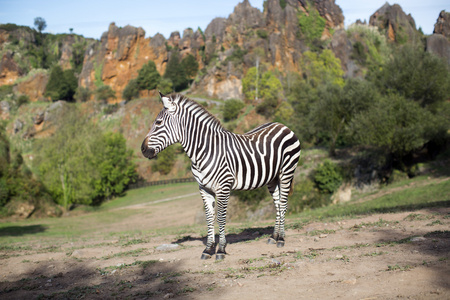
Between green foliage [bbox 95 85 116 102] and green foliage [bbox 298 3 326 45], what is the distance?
169ft

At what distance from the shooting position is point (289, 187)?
894cm

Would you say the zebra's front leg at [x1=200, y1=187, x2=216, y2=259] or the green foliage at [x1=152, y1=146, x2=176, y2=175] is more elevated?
the zebra's front leg at [x1=200, y1=187, x2=216, y2=259]

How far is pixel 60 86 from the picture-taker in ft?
317

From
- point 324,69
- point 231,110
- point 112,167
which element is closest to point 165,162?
point 112,167

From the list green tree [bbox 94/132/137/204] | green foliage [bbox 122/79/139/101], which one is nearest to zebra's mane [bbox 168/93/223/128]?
green tree [bbox 94/132/137/204]

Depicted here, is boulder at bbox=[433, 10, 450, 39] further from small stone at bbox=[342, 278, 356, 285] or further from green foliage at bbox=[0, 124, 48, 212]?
small stone at bbox=[342, 278, 356, 285]

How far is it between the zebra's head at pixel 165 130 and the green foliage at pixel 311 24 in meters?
90.0

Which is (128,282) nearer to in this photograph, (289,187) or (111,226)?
(289,187)

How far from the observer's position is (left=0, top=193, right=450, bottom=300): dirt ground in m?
5.02

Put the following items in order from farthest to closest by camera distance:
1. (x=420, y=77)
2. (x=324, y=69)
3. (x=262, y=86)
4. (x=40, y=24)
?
(x=40, y=24), (x=262, y=86), (x=324, y=69), (x=420, y=77)

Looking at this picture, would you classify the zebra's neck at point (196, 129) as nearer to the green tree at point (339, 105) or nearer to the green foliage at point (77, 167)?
the green tree at point (339, 105)

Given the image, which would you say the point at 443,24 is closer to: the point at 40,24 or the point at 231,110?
the point at 231,110

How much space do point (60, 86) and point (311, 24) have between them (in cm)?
6994

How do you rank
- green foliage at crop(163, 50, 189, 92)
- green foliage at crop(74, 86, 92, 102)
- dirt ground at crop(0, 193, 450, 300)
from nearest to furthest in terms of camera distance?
dirt ground at crop(0, 193, 450, 300), green foliage at crop(163, 50, 189, 92), green foliage at crop(74, 86, 92, 102)
